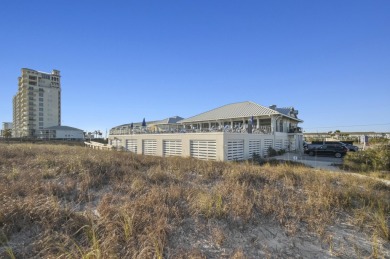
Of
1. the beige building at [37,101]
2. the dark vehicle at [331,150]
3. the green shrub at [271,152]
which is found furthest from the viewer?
the beige building at [37,101]

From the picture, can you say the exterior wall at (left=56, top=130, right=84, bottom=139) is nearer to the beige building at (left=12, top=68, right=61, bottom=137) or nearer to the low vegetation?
the beige building at (left=12, top=68, right=61, bottom=137)

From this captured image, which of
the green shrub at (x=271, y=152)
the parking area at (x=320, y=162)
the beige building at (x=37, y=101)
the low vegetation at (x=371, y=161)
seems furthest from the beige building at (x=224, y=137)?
the beige building at (x=37, y=101)

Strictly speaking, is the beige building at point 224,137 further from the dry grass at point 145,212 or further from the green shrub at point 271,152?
the dry grass at point 145,212

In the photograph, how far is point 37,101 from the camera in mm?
76500

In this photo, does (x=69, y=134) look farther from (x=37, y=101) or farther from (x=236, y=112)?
(x=236, y=112)

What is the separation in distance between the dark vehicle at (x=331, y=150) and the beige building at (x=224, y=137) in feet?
13.4

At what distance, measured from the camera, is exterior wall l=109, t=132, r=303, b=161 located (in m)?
17.1

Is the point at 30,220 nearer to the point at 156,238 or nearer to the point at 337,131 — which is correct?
the point at 156,238

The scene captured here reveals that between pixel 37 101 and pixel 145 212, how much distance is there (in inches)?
3677

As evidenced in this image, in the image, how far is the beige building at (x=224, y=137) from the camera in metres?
17.6

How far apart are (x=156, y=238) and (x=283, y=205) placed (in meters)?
3.36

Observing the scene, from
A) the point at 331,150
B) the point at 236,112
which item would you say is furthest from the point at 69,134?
the point at 331,150

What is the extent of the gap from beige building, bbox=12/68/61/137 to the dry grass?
8468cm

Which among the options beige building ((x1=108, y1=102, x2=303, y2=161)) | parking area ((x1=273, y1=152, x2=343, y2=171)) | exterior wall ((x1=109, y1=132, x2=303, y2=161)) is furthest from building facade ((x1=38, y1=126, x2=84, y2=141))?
parking area ((x1=273, y1=152, x2=343, y2=171))
